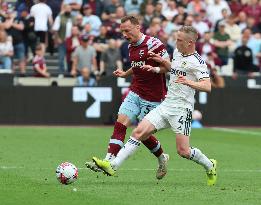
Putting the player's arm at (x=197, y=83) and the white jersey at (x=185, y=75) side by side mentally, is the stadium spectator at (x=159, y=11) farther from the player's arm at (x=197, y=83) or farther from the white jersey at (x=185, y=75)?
the player's arm at (x=197, y=83)

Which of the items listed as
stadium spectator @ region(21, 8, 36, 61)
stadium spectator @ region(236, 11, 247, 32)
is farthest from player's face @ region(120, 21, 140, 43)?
stadium spectator @ region(236, 11, 247, 32)

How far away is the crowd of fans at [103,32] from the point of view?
90.9 feet

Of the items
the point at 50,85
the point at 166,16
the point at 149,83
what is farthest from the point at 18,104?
the point at 149,83

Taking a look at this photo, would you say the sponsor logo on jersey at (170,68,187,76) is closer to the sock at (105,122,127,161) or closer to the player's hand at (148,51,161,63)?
the player's hand at (148,51,161,63)

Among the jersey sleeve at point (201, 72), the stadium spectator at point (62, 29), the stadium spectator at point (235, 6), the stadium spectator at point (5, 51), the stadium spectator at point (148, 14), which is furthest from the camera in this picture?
the stadium spectator at point (235, 6)

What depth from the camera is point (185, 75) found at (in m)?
13.1

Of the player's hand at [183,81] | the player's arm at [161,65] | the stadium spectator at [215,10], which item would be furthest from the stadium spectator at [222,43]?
the player's hand at [183,81]

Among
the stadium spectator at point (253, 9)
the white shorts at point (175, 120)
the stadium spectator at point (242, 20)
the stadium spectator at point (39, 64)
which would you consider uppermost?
the stadium spectator at point (253, 9)

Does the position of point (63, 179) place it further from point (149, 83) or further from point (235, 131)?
point (235, 131)

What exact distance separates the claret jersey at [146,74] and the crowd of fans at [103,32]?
12723 millimetres

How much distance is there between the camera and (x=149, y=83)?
14094 millimetres

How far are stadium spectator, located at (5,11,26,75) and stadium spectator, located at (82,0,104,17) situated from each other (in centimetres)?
301

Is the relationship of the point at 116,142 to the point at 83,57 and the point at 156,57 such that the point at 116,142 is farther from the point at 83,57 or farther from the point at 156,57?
the point at 83,57

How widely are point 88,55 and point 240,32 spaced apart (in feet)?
18.6
